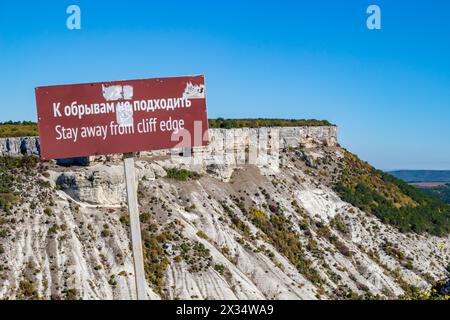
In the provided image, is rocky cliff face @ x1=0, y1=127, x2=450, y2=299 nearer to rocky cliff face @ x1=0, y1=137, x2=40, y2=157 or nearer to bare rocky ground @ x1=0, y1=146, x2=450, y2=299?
bare rocky ground @ x1=0, y1=146, x2=450, y2=299

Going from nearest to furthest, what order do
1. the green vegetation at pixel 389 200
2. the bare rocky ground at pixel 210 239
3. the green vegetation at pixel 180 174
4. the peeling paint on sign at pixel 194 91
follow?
the peeling paint on sign at pixel 194 91 → the bare rocky ground at pixel 210 239 → the green vegetation at pixel 180 174 → the green vegetation at pixel 389 200

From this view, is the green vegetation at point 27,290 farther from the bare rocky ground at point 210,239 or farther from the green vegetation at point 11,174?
the green vegetation at point 11,174

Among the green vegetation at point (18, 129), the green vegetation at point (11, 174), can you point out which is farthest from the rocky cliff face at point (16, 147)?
the green vegetation at point (18, 129)

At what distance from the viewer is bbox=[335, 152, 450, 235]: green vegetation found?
61.0m

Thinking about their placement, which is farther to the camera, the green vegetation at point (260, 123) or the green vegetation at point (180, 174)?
the green vegetation at point (260, 123)

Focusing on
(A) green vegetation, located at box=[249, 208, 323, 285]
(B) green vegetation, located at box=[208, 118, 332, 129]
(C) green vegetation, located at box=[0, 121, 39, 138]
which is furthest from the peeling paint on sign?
(B) green vegetation, located at box=[208, 118, 332, 129]

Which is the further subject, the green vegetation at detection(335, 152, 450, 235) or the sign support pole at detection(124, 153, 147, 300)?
the green vegetation at detection(335, 152, 450, 235)

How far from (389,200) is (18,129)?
→ 139 feet

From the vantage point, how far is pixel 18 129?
4925 centimetres

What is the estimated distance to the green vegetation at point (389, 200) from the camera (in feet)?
200

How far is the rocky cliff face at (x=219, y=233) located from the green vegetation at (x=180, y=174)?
0.43 ft

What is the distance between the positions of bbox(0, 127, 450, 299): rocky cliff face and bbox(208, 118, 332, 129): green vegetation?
8.66ft
